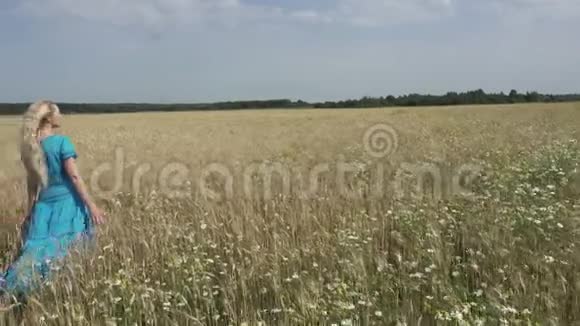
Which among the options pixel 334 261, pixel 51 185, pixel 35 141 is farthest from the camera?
pixel 51 185

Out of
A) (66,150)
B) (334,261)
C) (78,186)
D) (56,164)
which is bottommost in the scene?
(334,261)

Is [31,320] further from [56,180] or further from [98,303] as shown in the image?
[56,180]

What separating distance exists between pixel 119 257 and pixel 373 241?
1.98 meters

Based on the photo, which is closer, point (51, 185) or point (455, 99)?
point (51, 185)

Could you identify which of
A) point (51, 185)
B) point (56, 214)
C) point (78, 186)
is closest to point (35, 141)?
point (51, 185)
